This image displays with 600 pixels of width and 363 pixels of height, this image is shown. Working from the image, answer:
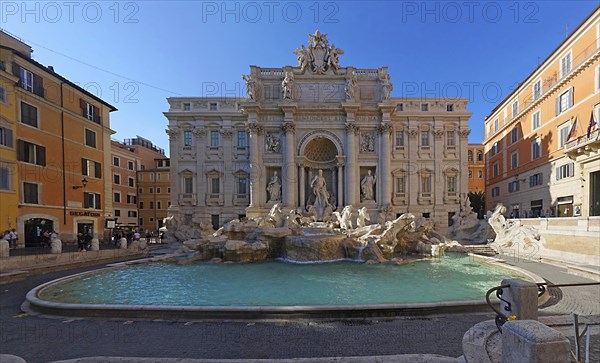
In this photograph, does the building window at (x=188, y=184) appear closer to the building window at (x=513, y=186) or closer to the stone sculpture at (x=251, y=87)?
the stone sculpture at (x=251, y=87)

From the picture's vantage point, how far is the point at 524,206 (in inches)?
1064

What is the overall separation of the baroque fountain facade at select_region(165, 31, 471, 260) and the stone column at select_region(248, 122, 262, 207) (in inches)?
4.0

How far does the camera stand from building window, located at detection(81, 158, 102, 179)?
22.9m

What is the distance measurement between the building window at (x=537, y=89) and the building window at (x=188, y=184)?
36.2m

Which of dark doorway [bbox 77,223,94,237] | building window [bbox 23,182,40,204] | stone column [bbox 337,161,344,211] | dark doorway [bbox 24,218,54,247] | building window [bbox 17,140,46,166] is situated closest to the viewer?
building window [bbox 17,140,46,166]

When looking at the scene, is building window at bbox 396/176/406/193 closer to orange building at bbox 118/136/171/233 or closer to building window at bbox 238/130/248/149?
building window at bbox 238/130/248/149

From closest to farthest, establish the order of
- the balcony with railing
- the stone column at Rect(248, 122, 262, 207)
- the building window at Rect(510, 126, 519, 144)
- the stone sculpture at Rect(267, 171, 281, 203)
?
1. the balcony with railing
2. the stone column at Rect(248, 122, 262, 207)
3. the stone sculpture at Rect(267, 171, 281, 203)
4. the building window at Rect(510, 126, 519, 144)

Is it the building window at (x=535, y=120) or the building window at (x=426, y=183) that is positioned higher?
the building window at (x=535, y=120)

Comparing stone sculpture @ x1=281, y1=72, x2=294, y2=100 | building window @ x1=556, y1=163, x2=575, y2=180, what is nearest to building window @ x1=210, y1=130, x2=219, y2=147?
stone sculpture @ x1=281, y1=72, x2=294, y2=100

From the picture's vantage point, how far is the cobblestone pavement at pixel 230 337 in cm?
477

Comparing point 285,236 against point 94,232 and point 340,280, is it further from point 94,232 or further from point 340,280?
point 94,232

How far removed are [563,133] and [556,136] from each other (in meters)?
0.90

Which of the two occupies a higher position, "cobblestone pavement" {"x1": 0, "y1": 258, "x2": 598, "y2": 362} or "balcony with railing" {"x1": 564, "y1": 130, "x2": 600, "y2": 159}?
"balcony with railing" {"x1": 564, "y1": 130, "x2": 600, "y2": 159}

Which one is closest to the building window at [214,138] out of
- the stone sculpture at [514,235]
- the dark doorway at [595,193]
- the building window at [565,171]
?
the stone sculpture at [514,235]
